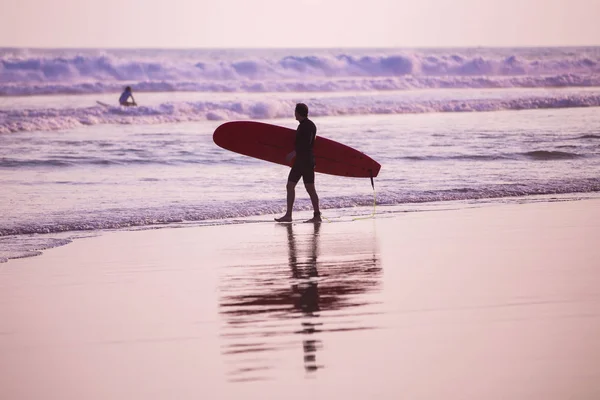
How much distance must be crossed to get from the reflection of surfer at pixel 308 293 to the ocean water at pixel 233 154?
2589 mm

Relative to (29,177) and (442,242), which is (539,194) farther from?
(29,177)

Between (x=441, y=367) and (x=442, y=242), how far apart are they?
168 inches

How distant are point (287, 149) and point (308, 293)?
21.1ft

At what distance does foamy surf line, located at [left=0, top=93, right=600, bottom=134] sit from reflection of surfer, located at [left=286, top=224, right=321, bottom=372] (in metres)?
22.3

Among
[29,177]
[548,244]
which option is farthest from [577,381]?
[29,177]

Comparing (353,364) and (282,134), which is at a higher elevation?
(282,134)

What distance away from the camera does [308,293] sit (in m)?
6.86

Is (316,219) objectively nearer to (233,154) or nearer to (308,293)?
(308,293)

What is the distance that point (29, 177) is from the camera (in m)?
16.3

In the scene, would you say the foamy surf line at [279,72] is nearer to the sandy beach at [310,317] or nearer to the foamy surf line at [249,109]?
the foamy surf line at [249,109]

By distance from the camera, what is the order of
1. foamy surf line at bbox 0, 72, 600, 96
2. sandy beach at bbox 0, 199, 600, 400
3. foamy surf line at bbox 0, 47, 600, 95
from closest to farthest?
1. sandy beach at bbox 0, 199, 600, 400
2. foamy surf line at bbox 0, 72, 600, 96
3. foamy surf line at bbox 0, 47, 600, 95

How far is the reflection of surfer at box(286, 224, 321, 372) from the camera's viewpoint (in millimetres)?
5287

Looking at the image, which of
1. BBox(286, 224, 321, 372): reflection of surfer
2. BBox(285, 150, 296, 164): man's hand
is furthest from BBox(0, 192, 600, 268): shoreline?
BBox(286, 224, 321, 372): reflection of surfer

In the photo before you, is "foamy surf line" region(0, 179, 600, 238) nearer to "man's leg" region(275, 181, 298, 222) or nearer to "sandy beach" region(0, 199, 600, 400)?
"man's leg" region(275, 181, 298, 222)
